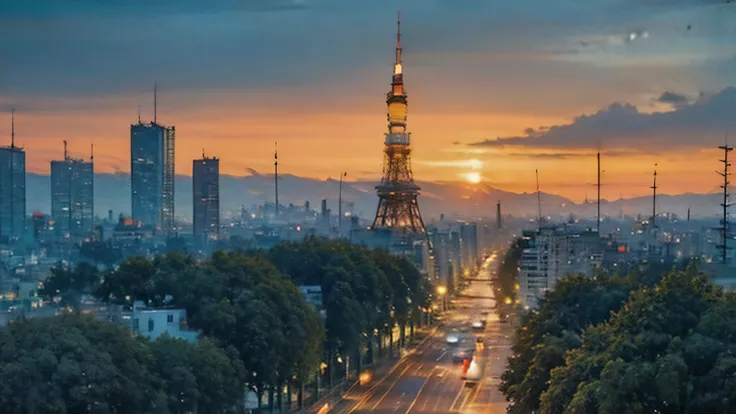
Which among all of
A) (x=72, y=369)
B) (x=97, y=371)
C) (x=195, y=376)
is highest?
(x=72, y=369)

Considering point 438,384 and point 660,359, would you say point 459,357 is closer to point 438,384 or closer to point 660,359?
point 438,384

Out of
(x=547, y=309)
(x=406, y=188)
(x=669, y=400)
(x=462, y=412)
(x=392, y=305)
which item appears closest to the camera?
(x=669, y=400)

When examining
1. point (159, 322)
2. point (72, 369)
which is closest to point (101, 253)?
point (159, 322)

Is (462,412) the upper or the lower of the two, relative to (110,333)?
lower

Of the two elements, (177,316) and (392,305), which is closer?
(177,316)

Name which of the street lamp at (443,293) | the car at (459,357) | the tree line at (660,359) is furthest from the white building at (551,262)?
the tree line at (660,359)

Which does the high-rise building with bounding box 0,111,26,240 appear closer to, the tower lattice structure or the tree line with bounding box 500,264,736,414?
the tower lattice structure

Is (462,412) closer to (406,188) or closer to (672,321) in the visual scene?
(672,321)

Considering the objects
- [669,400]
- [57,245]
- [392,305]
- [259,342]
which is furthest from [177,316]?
[57,245]

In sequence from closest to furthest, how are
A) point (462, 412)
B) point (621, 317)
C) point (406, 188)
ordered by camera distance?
point (621, 317)
point (462, 412)
point (406, 188)
